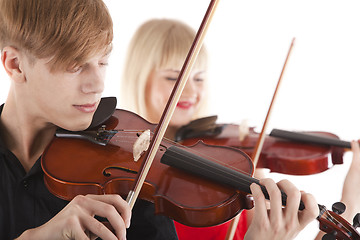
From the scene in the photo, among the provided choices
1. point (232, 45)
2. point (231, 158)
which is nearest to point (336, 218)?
point (231, 158)

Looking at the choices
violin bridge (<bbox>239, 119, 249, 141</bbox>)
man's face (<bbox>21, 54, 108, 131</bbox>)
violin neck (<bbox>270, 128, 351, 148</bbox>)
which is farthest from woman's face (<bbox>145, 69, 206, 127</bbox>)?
man's face (<bbox>21, 54, 108, 131</bbox>)

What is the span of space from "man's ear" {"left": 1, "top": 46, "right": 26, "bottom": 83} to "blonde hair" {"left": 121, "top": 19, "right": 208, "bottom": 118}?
0.69 meters

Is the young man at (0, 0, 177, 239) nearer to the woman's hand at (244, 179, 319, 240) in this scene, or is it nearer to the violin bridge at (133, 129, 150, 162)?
the violin bridge at (133, 129, 150, 162)

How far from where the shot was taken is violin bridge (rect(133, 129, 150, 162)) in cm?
77

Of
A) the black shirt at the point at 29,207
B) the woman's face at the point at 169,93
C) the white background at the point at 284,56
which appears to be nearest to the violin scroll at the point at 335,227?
the black shirt at the point at 29,207

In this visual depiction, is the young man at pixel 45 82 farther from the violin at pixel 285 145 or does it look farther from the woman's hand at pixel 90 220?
the violin at pixel 285 145

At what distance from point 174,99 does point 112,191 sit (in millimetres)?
199

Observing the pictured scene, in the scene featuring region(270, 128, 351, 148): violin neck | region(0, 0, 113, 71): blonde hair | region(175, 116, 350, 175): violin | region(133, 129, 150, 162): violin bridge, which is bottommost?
region(175, 116, 350, 175): violin

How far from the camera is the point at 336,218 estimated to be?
0.69 m

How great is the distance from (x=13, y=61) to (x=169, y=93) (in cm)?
65

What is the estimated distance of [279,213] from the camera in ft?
2.20

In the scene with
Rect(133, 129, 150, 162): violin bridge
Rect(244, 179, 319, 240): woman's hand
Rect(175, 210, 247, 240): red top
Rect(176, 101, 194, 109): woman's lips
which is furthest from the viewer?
Rect(176, 101, 194, 109): woman's lips

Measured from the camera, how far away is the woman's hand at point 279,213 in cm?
67

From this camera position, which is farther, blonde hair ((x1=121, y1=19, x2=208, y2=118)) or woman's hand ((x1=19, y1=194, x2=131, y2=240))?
blonde hair ((x1=121, y1=19, x2=208, y2=118))
